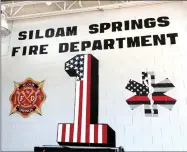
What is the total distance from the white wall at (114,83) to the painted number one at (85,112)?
0.45 feet

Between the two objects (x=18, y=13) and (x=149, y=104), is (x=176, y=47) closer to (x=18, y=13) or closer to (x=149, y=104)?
(x=149, y=104)

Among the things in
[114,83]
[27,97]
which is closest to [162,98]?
[114,83]

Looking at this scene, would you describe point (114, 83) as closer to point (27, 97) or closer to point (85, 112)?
point (85, 112)

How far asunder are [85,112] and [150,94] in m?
1.13

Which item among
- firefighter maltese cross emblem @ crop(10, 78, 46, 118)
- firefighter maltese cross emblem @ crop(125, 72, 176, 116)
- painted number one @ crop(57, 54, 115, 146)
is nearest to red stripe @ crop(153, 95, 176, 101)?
firefighter maltese cross emblem @ crop(125, 72, 176, 116)

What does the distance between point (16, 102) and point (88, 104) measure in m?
1.48

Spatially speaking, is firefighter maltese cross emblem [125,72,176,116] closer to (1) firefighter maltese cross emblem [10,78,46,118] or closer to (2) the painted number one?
(2) the painted number one

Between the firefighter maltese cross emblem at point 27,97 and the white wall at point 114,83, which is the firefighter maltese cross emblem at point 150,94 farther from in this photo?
the firefighter maltese cross emblem at point 27,97

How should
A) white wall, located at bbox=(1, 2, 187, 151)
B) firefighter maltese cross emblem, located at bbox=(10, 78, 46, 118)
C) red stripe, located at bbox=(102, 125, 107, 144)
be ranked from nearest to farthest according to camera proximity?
1. red stripe, located at bbox=(102, 125, 107, 144)
2. white wall, located at bbox=(1, 2, 187, 151)
3. firefighter maltese cross emblem, located at bbox=(10, 78, 46, 118)

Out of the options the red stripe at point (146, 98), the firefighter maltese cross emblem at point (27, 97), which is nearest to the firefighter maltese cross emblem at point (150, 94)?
the red stripe at point (146, 98)

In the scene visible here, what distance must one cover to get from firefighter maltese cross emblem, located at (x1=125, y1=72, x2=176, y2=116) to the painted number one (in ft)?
2.01

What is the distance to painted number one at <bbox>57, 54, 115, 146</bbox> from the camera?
3.67m

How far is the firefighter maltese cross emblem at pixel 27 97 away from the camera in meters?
4.48

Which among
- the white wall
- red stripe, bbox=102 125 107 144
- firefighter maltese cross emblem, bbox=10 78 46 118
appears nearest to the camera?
red stripe, bbox=102 125 107 144
